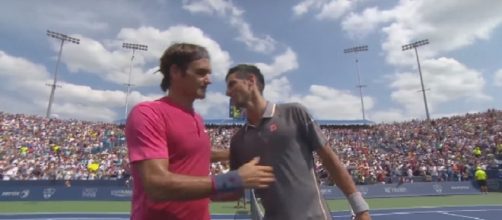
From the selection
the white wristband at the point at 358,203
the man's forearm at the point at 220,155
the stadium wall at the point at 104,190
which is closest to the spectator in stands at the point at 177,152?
the man's forearm at the point at 220,155

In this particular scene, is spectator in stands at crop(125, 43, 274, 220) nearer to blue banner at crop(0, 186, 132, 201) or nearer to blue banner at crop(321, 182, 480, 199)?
blue banner at crop(0, 186, 132, 201)

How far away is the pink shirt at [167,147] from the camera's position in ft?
7.39

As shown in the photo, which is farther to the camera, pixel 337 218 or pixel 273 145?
pixel 337 218

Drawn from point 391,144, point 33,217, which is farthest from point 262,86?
point 391,144

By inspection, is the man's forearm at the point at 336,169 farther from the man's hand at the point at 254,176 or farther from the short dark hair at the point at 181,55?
the short dark hair at the point at 181,55

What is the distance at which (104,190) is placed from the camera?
71.7 ft

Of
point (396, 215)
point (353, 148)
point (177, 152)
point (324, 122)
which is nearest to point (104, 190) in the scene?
point (396, 215)

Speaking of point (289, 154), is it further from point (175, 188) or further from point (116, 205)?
point (116, 205)

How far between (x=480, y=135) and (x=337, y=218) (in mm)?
27057

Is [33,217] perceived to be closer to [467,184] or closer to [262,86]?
[262,86]

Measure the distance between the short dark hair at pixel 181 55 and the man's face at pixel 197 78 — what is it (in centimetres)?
3

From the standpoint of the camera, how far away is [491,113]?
39.8m

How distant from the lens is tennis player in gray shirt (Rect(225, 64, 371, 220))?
122 inches

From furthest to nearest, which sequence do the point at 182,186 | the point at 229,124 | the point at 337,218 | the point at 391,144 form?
1. the point at 229,124
2. the point at 391,144
3. the point at 337,218
4. the point at 182,186
